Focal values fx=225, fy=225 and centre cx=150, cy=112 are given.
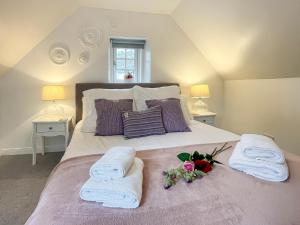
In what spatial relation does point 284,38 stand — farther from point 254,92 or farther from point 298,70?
point 254,92

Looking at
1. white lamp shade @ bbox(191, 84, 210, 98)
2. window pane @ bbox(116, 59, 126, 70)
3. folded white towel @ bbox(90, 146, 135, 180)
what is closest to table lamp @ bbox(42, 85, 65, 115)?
window pane @ bbox(116, 59, 126, 70)

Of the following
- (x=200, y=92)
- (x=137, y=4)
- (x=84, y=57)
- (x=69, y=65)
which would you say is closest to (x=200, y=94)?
(x=200, y=92)

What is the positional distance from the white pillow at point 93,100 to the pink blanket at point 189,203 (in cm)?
112

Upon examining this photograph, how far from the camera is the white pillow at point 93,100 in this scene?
2.43 meters

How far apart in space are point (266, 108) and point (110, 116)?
2156 mm

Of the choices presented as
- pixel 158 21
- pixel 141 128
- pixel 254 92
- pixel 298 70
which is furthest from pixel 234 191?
pixel 158 21

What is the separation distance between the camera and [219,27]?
112 inches

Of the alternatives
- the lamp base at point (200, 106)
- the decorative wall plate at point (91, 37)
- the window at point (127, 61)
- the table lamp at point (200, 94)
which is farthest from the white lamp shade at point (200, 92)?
the decorative wall plate at point (91, 37)

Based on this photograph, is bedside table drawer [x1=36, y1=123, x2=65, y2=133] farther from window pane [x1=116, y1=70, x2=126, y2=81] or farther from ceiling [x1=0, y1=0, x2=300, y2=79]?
window pane [x1=116, y1=70, x2=126, y2=81]

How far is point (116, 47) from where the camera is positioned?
347 cm

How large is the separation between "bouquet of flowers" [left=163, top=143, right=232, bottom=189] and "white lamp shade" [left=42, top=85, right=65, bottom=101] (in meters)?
2.02

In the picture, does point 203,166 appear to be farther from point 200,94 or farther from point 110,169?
point 200,94

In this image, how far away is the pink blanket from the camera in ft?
2.84

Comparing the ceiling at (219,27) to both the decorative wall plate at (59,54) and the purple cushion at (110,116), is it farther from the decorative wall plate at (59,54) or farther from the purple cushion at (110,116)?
the purple cushion at (110,116)
